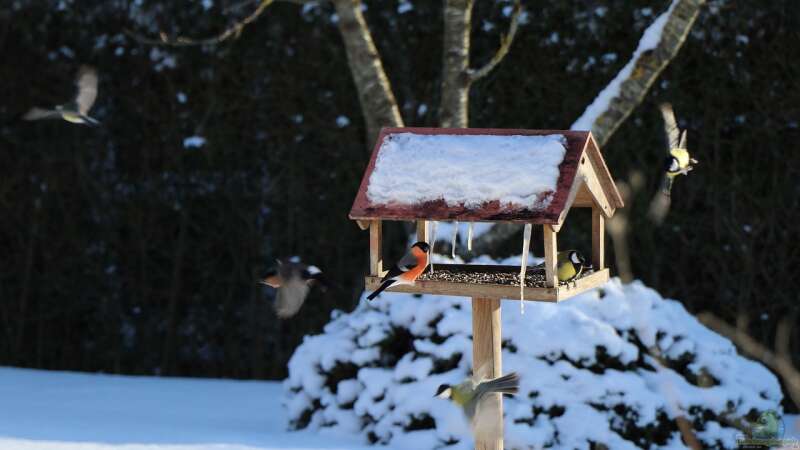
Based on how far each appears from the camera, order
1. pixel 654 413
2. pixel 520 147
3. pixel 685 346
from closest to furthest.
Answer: pixel 520 147
pixel 654 413
pixel 685 346

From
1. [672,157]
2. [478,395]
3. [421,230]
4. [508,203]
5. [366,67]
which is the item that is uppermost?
[366,67]

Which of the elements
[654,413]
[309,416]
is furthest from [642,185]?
[309,416]

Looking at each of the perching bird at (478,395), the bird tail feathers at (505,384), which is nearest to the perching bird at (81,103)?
the perching bird at (478,395)

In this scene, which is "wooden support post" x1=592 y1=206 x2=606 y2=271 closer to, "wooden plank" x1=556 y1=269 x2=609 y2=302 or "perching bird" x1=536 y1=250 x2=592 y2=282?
"wooden plank" x1=556 y1=269 x2=609 y2=302

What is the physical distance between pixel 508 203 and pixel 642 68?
7.65 feet

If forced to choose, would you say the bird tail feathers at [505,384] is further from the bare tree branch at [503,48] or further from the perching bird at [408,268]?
the bare tree branch at [503,48]

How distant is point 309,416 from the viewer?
4867mm

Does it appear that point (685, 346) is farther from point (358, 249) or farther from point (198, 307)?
point (198, 307)

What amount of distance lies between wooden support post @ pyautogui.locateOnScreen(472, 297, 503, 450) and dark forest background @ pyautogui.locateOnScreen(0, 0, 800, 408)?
9.29 ft

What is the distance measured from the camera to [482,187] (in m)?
2.69

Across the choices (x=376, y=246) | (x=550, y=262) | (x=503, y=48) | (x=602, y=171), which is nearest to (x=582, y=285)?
(x=550, y=262)

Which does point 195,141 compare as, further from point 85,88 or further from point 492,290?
point 492,290

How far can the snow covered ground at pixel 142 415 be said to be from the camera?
4379mm

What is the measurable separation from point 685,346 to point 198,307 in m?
3.37
